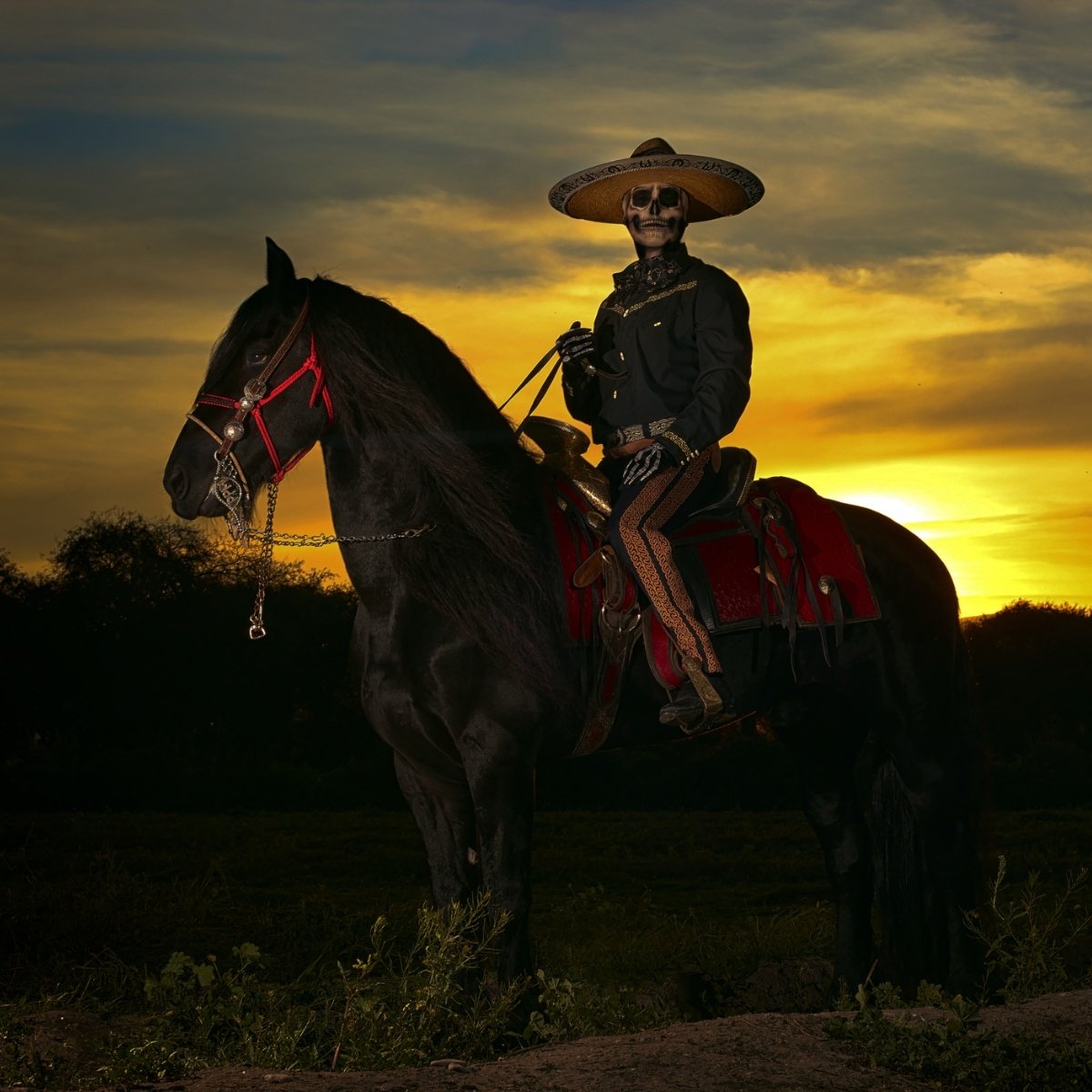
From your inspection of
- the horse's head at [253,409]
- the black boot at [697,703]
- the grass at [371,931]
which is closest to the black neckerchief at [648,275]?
the horse's head at [253,409]

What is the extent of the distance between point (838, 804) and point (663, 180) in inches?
131

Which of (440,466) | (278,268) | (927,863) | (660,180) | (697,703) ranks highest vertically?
(660,180)

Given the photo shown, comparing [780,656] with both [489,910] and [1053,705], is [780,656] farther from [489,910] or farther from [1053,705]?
[1053,705]

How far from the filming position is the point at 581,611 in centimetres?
640

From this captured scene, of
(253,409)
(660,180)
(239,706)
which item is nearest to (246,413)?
(253,409)

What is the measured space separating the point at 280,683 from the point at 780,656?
1368cm

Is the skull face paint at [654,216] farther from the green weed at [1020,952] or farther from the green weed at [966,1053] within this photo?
the green weed at [966,1053]

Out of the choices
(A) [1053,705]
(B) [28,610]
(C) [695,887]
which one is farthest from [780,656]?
(B) [28,610]

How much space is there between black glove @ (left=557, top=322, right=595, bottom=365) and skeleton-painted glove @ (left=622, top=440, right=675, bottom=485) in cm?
64

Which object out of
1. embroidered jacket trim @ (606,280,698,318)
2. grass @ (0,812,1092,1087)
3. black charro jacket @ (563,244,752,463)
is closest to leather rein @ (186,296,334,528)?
black charro jacket @ (563,244,752,463)

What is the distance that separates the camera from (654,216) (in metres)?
6.92

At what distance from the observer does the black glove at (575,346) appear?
673 centimetres

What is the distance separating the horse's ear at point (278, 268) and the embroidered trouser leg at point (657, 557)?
1.78 m

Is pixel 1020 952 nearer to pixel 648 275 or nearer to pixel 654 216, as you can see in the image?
pixel 648 275
